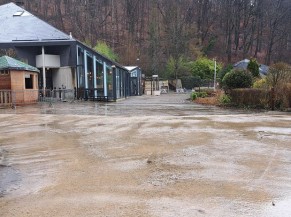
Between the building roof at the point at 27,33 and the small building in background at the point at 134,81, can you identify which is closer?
the building roof at the point at 27,33

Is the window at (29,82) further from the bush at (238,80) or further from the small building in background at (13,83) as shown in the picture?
the bush at (238,80)

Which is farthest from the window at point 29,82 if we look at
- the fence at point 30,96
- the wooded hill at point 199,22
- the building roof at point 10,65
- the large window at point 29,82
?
the wooded hill at point 199,22

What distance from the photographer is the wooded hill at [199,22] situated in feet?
213

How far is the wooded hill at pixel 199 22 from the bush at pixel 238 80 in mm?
41581

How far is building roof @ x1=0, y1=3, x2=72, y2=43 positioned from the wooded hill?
30.3 meters

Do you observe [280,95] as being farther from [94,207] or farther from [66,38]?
[66,38]

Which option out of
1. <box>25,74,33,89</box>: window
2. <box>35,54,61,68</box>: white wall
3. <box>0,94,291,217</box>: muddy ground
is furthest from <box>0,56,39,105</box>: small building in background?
<box>0,94,291,217</box>: muddy ground

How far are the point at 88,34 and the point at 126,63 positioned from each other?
13957 mm

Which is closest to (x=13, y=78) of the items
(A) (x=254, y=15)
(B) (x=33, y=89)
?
(B) (x=33, y=89)

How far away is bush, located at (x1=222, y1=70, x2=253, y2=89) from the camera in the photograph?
20516mm

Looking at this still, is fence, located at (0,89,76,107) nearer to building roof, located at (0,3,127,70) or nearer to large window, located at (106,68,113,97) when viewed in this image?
large window, located at (106,68,113,97)

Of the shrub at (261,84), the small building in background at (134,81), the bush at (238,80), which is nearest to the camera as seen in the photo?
the shrub at (261,84)

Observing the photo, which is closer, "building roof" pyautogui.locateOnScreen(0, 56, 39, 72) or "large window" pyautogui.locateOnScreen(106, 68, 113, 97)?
"building roof" pyautogui.locateOnScreen(0, 56, 39, 72)

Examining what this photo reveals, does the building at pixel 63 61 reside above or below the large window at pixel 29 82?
above
